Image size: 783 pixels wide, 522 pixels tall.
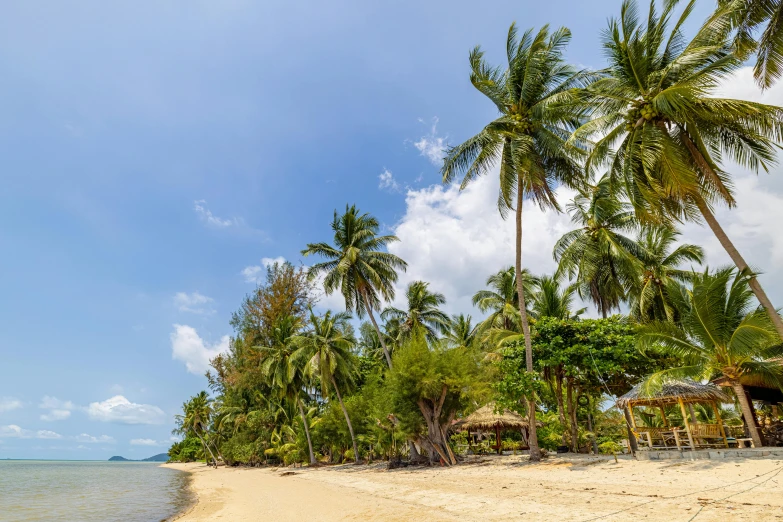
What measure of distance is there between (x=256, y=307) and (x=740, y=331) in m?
34.9

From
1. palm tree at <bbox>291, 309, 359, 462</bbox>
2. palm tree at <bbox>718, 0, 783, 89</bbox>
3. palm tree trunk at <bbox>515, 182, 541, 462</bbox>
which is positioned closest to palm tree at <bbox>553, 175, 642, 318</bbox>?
palm tree trunk at <bbox>515, 182, 541, 462</bbox>

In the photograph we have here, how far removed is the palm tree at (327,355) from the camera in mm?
26250

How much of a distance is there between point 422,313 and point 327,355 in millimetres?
8788

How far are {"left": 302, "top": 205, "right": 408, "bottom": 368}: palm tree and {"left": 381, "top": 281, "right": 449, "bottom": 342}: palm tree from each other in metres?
6.33

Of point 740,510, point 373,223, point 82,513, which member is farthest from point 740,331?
point 82,513

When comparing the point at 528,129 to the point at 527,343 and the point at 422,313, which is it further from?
the point at 422,313

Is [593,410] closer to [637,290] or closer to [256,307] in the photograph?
[637,290]

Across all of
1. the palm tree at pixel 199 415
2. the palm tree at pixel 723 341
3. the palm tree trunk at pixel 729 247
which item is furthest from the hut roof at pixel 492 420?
the palm tree at pixel 199 415

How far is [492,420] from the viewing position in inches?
766

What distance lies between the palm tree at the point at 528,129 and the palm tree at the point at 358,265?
10119 mm

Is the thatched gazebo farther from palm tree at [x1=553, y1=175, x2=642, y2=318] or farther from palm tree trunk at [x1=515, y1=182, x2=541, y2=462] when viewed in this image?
palm tree at [x1=553, y1=175, x2=642, y2=318]

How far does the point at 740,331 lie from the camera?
40.8 ft

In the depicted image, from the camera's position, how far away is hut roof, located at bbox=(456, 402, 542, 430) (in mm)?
19422

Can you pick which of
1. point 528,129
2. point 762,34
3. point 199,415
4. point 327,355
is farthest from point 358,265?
point 199,415
